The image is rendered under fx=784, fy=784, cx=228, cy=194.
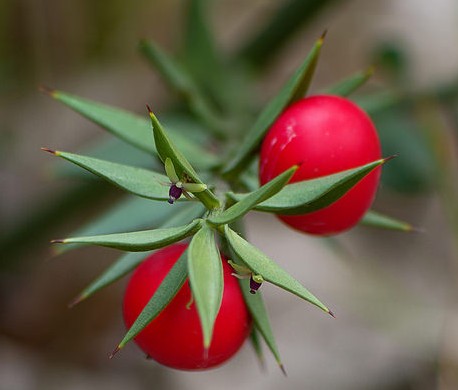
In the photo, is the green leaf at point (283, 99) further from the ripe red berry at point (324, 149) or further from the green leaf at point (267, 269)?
the green leaf at point (267, 269)

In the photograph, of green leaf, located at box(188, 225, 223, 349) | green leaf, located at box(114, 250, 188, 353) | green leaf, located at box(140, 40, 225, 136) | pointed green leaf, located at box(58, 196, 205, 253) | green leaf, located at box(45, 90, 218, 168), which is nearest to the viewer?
green leaf, located at box(188, 225, 223, 349)

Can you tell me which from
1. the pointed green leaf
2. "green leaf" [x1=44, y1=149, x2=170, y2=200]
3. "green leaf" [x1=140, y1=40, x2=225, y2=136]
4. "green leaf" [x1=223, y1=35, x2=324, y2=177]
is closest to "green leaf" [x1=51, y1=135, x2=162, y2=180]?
"green leaf" [x1=140, y1=40, x2=225, y2=136]

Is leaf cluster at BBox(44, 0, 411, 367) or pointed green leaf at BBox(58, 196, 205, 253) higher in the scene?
leaf cluster at BBox(44, 0, 411, 367)

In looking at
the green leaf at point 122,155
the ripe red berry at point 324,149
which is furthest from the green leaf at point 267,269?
the green leaf at point 122,155

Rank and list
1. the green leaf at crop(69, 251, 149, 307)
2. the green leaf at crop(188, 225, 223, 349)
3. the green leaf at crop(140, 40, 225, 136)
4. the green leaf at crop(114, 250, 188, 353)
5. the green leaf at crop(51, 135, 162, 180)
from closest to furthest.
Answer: the green leaf at crop(188, 225, 223, 349) < the green leaf at crop(114, 250, 188, 353) < the green leaf at crop(69, 251, 149, 307) < the green leaf at crop(140, 40, 225, 136) < the green leaf at crop(51, 135, 162, 180)

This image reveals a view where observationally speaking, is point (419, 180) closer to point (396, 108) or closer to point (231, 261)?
point (396, 108)

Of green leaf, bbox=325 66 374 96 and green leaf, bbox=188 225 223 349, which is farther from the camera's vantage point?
green leaf, bbox=325 66 374 96

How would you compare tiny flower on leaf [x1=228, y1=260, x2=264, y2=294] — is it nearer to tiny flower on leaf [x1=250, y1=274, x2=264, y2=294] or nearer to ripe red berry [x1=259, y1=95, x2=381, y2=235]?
tiny flower on leaf [x1=250, y1=274, x2=264, y2=294]

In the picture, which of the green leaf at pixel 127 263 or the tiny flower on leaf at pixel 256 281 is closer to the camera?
the tiny flower on leaf at pixel 256 281
